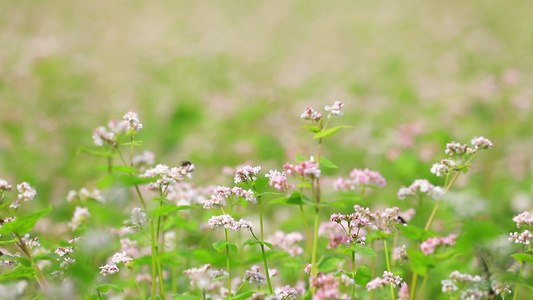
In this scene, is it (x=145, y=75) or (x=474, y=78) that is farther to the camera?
(x=145, y=75)

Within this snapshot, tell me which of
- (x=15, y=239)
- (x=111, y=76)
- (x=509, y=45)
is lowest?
(x=15, y=239)

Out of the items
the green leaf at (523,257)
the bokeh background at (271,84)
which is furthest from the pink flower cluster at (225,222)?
the bokeh background at (271,84)

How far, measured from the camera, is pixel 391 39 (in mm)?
10977

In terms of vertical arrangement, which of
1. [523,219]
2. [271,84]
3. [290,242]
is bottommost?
[523,219]

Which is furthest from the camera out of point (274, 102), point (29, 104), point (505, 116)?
point (274, 102)

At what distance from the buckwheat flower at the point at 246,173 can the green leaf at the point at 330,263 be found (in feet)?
1.27

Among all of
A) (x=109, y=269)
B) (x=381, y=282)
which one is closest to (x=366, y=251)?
(x=381, y=282)

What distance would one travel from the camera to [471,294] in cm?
202

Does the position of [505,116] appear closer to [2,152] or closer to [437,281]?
[437,281]

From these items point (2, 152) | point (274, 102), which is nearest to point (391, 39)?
point (274, 102)

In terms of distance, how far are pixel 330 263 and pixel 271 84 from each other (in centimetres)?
715

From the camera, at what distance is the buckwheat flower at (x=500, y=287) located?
207 cm

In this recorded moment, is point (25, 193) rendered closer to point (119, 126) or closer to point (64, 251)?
point (64, 251)

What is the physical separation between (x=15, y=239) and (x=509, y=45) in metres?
9.64
